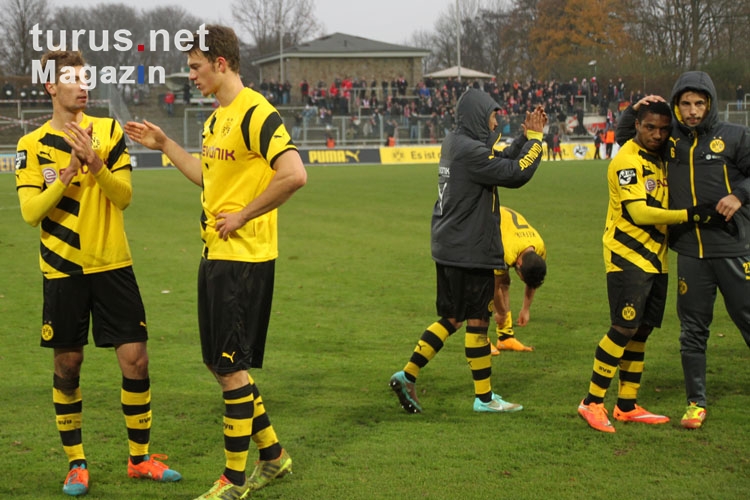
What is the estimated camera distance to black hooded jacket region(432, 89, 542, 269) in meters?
6.05

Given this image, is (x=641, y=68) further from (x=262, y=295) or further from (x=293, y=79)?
(x=262, y=295)

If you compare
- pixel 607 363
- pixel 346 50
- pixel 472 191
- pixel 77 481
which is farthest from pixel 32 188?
pixel 346 50

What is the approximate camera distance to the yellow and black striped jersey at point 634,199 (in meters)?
→ 5.81

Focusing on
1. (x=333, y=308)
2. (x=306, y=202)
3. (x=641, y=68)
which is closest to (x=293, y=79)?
(x=641, y=68)

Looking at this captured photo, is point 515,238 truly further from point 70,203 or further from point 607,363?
point 70,203

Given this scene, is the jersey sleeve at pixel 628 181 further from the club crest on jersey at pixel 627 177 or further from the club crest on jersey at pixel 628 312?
the club crest on jersey at pixel 628 312

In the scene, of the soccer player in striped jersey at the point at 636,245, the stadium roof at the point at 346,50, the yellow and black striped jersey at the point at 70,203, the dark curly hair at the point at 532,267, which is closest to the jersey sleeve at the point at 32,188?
the yellow and black striped jersey at the point at 70,203

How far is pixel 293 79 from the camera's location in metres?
73.1

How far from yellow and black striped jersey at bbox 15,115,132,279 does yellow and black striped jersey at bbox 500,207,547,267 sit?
4204mm

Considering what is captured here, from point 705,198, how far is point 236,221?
3027mm

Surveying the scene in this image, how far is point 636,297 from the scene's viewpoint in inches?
229

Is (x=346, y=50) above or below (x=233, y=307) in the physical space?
above

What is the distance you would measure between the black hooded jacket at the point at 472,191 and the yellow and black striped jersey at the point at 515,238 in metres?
2.13

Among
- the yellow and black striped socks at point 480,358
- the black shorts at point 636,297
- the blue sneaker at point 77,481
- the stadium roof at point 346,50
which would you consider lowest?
the blue sneaker at point 77,481
